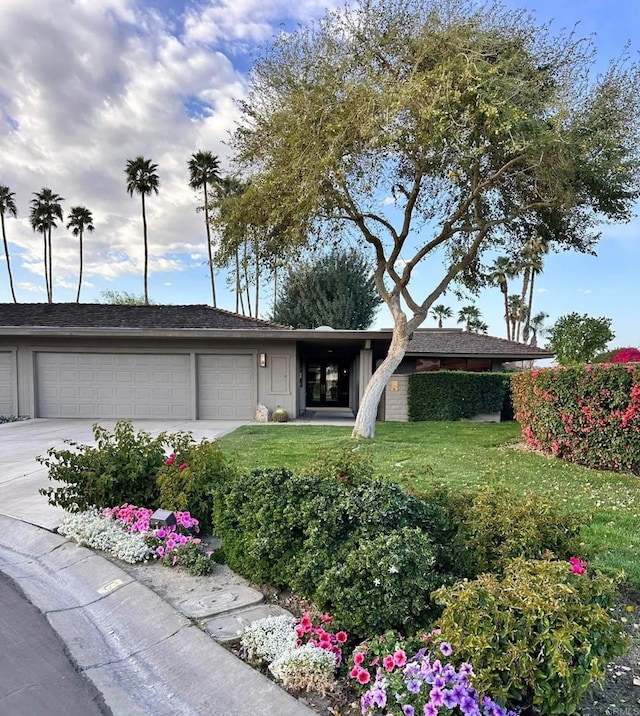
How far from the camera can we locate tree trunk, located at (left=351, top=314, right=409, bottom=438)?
33.6ft

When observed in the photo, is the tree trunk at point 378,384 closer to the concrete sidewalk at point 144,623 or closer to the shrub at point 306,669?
the concrete sidewalk at point 144,623

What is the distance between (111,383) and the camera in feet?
45.5

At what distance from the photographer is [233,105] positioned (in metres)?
10.8

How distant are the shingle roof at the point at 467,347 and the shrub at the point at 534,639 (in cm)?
1370

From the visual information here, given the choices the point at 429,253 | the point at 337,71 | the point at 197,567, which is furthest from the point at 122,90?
the point at 197,567

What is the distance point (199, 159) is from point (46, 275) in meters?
16.1

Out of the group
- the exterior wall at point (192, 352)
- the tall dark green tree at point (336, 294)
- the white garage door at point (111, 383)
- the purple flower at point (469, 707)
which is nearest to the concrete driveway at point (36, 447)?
the white garage door at point (111, 383)

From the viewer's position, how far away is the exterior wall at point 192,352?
13.7 metres

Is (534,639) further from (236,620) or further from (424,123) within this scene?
(424,123)

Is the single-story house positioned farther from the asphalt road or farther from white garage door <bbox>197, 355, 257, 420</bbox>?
the asphalt road

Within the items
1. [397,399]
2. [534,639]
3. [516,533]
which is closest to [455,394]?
[397,399]

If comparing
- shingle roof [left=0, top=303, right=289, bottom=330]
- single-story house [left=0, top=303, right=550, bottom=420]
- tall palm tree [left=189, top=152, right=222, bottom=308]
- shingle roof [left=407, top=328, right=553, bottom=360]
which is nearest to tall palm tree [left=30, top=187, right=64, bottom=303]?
tall palm tree [left=189, top=152, right=222, bottom=308]

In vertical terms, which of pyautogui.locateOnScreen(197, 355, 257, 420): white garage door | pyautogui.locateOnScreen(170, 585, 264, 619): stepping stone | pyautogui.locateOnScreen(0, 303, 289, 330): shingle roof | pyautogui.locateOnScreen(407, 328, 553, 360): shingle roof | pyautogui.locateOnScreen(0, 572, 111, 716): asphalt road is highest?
pyautogui.locateOnScreen(0, 303, 289, 330): shingle roof

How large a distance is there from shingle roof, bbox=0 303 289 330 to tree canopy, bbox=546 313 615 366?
8041 millimetres
